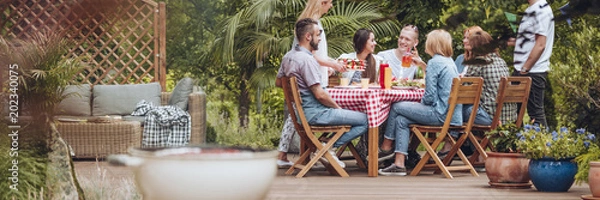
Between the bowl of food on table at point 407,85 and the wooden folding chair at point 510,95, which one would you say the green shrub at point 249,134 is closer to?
the bowl of food on table at point 407,85

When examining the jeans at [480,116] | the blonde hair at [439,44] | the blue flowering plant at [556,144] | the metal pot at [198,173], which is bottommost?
the blue flowering plant at [556,144]

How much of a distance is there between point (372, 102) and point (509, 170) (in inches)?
36.0

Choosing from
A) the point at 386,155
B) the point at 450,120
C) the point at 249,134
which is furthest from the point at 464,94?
the point at 249,134

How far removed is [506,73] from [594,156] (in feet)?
4.03

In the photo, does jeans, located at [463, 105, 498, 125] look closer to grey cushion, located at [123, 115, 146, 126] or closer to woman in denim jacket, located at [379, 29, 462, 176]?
woman in denim jacket, located at [379, 29, 462, 176]

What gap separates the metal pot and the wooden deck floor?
112 inches

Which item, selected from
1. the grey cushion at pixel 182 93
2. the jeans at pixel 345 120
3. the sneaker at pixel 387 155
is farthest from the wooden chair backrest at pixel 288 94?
the grey cushion at pixel 182 93

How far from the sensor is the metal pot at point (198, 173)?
39.6 inches

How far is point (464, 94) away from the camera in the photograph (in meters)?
5.19

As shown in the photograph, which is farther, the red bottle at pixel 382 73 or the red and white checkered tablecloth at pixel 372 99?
the red bottle at pixel 382 73

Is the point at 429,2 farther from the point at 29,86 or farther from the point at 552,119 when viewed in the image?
the point at 552,119

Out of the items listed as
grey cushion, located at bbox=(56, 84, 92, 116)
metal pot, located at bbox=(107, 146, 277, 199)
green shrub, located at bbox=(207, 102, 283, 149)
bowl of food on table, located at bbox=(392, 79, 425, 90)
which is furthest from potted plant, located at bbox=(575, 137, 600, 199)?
grey cushion, located at bbox=(56, 84, 92, 116)

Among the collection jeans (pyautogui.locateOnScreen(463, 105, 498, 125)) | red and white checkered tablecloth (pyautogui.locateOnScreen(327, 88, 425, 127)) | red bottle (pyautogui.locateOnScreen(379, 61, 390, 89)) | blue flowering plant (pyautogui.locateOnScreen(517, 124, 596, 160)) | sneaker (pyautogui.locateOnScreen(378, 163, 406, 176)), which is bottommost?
sneaker (pyautogui.locateOnScreen(378, 163, 406, 176))

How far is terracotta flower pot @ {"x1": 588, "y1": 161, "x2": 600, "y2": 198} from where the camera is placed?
401 centimetres
